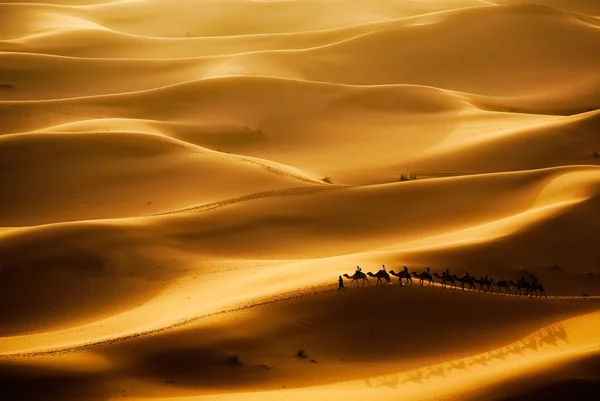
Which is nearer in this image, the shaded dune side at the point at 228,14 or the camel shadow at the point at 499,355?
the camel shadow at the point at 499,355

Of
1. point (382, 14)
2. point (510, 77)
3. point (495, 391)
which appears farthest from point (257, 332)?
point (382, 14)

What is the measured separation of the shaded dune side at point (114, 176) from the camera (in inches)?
674

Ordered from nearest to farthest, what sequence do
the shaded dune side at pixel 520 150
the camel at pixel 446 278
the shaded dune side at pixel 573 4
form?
the camel at pixel 446 278
the shaded dune side at pixel 520 150
the shaded dune side at pixel 573 4

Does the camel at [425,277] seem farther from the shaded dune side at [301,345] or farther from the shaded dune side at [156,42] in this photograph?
the shaded dune side at [156,42]

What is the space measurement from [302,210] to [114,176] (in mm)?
4038

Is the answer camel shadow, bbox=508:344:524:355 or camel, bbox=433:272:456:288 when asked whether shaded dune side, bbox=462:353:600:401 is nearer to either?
camel shadow, bbox=508:344:524:355

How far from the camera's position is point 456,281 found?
12477 mm

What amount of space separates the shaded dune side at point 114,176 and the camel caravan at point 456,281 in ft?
19.3

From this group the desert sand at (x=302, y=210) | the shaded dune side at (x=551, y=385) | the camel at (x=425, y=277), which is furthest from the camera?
the camel at (x=425, y=277)

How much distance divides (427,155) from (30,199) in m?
8.08

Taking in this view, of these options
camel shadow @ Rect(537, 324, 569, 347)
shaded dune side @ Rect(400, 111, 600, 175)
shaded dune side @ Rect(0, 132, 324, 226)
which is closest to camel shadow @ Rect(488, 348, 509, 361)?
camel shadow @ Rect(537, 324, 569, 347)

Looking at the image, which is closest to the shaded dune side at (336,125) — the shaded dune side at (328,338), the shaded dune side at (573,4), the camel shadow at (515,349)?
the shaded dune side at (328,338)

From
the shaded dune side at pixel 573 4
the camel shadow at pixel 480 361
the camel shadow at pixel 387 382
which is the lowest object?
the camel shadow at pixel 387 382

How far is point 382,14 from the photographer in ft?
129
